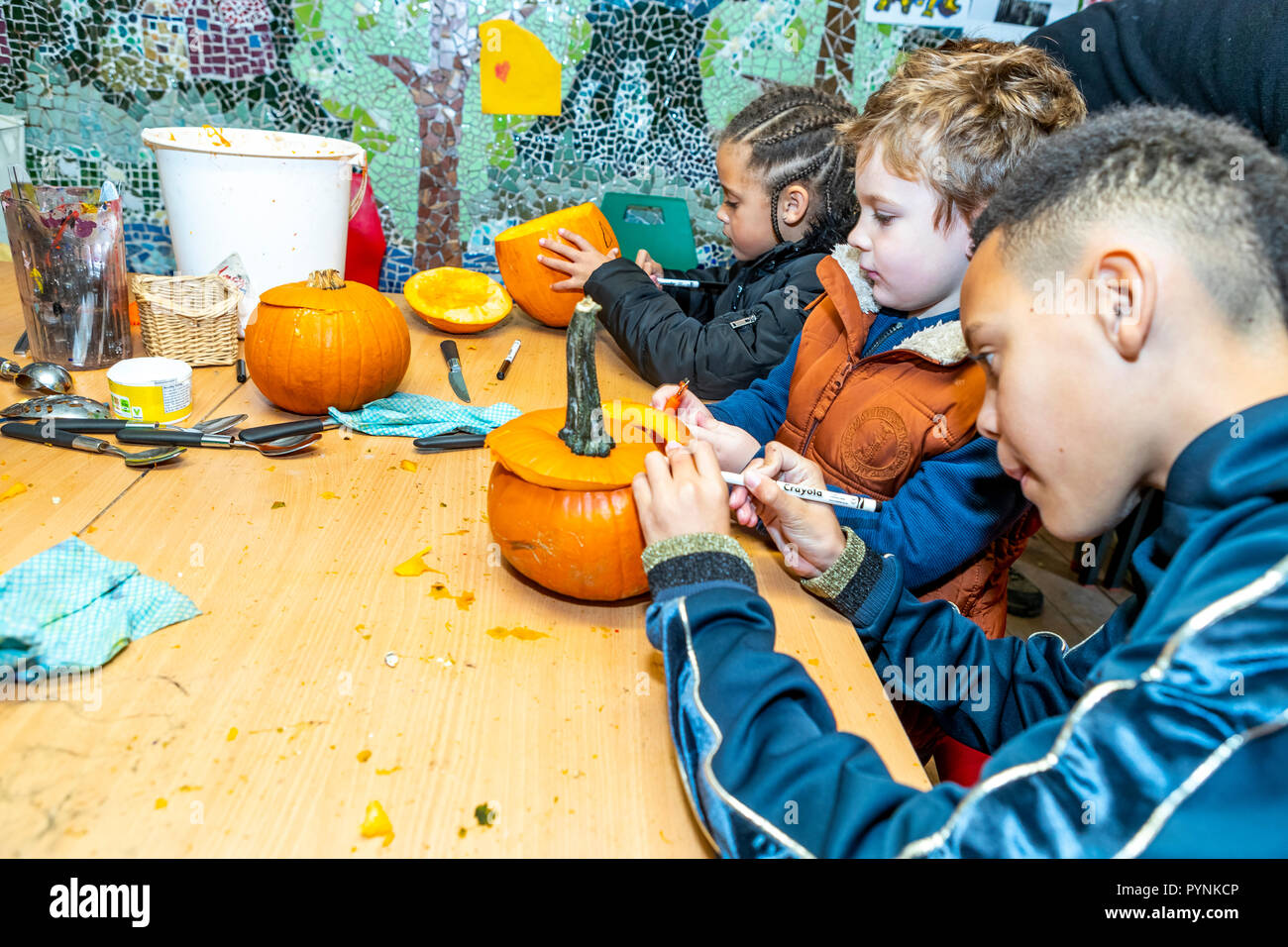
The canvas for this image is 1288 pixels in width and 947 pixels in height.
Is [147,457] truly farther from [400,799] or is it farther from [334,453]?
[400,799]

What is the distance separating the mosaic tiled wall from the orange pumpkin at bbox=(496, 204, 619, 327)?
0.60m

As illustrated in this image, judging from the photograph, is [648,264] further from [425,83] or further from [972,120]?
[972,120]

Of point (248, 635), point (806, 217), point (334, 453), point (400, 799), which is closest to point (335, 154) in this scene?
point (334, 453)

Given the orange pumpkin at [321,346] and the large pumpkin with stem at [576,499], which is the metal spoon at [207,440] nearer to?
the orange pumpkin at [321,346]

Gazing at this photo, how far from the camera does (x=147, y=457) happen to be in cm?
125

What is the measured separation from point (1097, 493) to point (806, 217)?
1.33 metres

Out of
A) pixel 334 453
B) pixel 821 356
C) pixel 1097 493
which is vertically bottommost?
pixel 334 453

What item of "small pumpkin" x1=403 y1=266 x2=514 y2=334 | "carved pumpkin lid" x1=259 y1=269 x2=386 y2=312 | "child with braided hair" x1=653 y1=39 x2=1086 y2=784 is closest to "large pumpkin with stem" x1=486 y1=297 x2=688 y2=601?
"child with braided hair" x1=653 y1=39 x2=1086 y2=784

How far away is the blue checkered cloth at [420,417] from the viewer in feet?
4.81

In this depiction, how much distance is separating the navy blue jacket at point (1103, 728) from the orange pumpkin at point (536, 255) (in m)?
1.38

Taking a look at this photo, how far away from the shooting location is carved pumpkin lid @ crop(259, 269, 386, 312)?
1.48m

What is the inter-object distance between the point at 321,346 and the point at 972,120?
3.57ft

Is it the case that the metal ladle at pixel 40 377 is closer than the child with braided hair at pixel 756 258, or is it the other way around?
the metal ladle at pixel 40 377

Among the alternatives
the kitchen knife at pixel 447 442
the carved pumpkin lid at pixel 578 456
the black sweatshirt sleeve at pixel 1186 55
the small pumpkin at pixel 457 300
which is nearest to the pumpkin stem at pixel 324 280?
the kitchen knife at pixel 447 442
